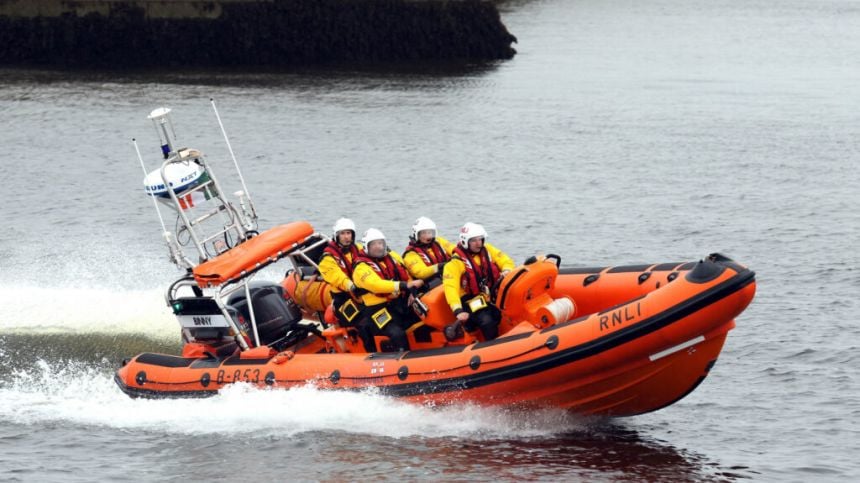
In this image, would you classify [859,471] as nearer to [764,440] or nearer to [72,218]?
[764,440]

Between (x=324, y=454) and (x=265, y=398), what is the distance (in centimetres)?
82

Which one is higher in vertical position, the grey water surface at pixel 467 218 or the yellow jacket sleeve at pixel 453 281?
the yellow jacket sleeve at pixel 453 281

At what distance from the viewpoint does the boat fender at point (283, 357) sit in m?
11.0

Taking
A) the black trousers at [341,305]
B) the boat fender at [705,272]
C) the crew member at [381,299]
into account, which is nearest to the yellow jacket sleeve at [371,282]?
the crew member at [381,299]

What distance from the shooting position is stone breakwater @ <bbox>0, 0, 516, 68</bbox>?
3609cm

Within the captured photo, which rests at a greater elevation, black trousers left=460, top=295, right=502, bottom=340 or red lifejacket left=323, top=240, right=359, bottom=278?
red lifejacket left=323, top=240, right=359, bottom=278

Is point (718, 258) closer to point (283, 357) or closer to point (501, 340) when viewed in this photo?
point (501, 340)

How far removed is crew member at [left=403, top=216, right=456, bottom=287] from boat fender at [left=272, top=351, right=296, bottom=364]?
1.32m

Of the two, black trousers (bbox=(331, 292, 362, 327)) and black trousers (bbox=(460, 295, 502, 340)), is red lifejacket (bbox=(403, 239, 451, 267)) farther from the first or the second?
black trousers (bbox=(331, 292, 362, 327))

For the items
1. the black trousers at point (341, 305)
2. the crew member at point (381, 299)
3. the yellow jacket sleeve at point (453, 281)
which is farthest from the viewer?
the black trousers at point (341, 305)

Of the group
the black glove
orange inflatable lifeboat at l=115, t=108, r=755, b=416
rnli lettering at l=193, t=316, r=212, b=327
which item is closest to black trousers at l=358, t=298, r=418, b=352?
orange inflatable lifeboat at l=115, t=108, r=755, b=416

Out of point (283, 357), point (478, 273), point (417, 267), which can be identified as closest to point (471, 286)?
point (478, 273)

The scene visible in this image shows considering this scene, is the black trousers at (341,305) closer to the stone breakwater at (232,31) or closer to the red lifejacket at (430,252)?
the red lifejacket at (430,252)

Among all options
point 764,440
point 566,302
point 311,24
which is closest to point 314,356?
point 566,302
